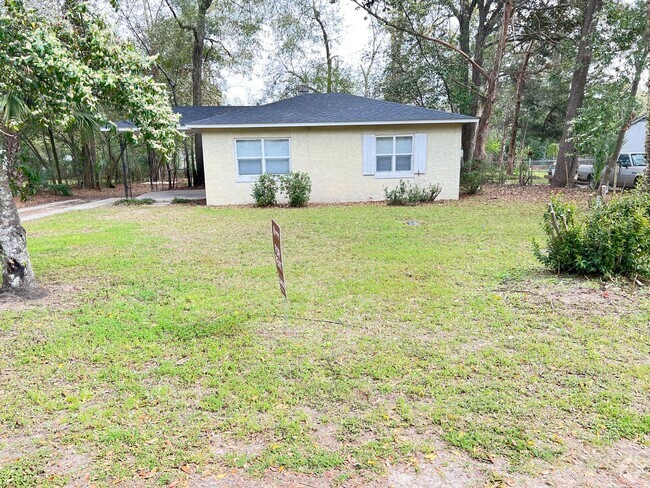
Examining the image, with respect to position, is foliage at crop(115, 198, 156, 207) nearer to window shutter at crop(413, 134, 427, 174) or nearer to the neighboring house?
window shutter at crop(413, 134, 427, 174)

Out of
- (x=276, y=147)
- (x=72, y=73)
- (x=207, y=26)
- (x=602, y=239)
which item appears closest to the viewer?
(x=72, y=73)

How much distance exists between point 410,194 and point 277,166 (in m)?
4.31

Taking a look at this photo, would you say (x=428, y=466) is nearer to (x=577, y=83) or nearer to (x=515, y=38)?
(x=577, y=83)

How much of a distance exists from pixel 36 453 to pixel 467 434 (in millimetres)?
2494

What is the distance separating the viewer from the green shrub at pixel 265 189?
12.4 meters

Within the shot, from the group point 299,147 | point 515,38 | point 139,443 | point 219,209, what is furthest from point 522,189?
point 139,443

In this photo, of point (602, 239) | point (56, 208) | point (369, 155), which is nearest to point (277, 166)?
point (369, 155)

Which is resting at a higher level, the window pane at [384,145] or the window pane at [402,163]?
the window pane at [384,145]

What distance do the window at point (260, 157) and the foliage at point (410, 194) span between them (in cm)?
345

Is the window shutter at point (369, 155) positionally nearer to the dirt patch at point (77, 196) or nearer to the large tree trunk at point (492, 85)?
the large tree trunk at point (492, 85)

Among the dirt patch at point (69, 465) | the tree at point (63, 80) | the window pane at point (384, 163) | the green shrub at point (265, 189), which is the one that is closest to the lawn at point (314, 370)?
the dirt patch at point (69, 465)

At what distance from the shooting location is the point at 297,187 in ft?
40.2

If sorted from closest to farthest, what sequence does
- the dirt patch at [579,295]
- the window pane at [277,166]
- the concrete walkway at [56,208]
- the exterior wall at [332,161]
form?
the dirt patch at [579,295]
the concrete walkway at [56,208]
the exterior wall at [332,161]
the window pane at [277,166]

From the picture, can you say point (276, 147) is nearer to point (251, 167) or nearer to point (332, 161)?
point (251, 167)
